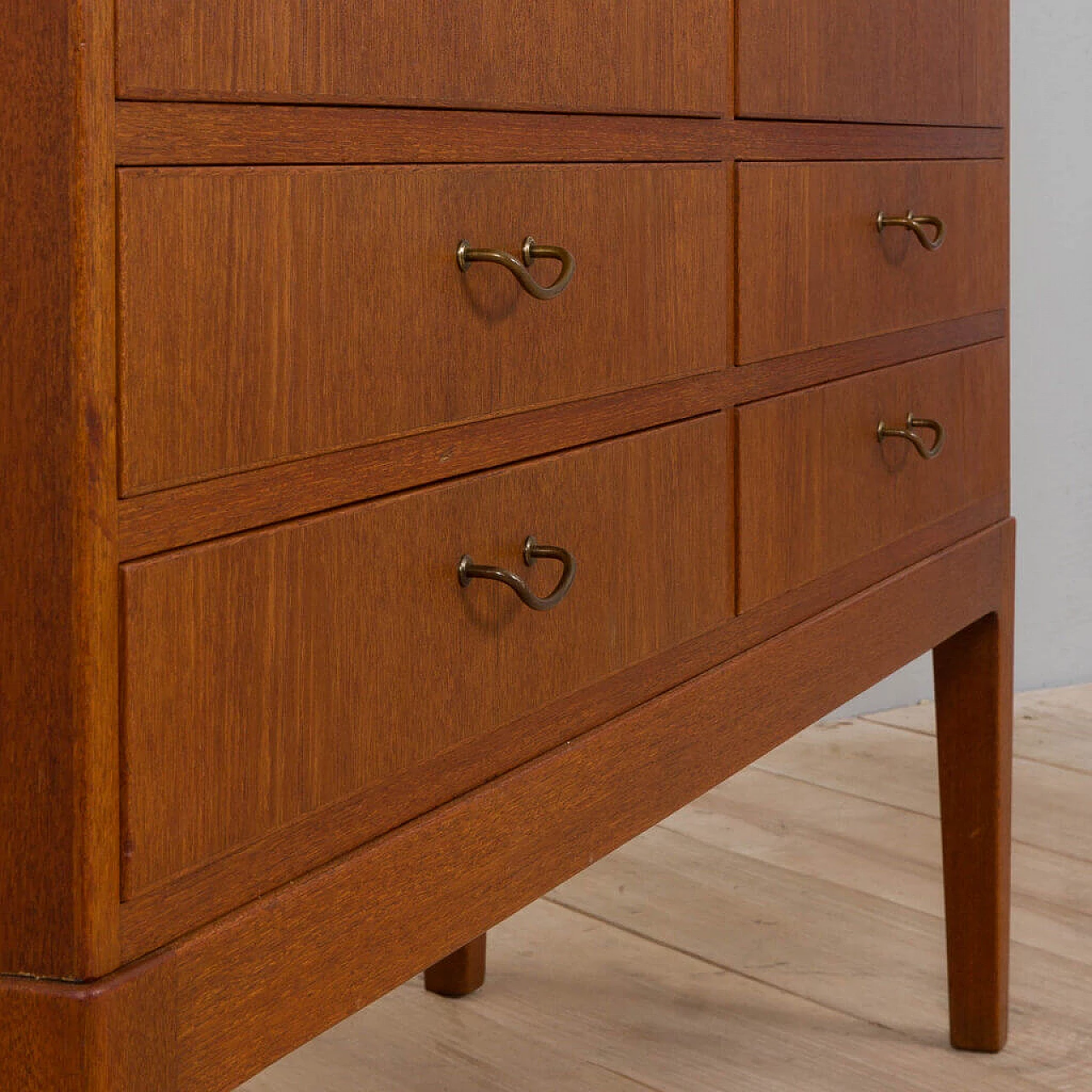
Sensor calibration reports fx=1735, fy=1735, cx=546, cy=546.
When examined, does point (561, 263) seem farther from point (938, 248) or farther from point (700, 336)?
point (938, 248)

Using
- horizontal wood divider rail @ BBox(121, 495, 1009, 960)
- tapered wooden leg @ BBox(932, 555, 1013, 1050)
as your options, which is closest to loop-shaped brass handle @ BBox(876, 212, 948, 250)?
horizontal wood divider rail @ BBox(121, 495, 1009, 960)

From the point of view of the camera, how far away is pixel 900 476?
1038 millimetres

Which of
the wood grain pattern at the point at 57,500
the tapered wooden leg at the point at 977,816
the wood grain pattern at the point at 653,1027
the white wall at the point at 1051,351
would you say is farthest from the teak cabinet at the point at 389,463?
the white wall at the point at 1051,351

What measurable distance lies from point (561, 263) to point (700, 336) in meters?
0.12

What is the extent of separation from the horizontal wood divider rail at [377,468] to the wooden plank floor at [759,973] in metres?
0.66

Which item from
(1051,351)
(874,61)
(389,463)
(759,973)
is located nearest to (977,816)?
(759,973)

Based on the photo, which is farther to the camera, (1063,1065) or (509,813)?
(1063,1065)

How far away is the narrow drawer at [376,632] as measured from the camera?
0.53 m

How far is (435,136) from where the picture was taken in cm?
62

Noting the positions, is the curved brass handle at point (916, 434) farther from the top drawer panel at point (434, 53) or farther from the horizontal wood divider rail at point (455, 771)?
the top drawer panel at point (434, 53)

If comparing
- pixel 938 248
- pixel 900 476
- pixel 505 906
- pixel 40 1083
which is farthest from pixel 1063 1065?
pixel 40 1083

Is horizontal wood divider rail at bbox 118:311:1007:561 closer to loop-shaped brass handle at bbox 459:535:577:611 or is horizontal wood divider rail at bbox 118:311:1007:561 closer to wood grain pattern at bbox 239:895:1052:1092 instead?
loop-shaped brass handle at bbox 459:535:577:611

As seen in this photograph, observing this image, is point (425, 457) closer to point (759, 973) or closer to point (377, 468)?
point (377, 468)

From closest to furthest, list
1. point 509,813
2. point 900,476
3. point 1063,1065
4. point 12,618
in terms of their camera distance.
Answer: point 12,618, point 509,813, point 900,476, point 1063,1065
